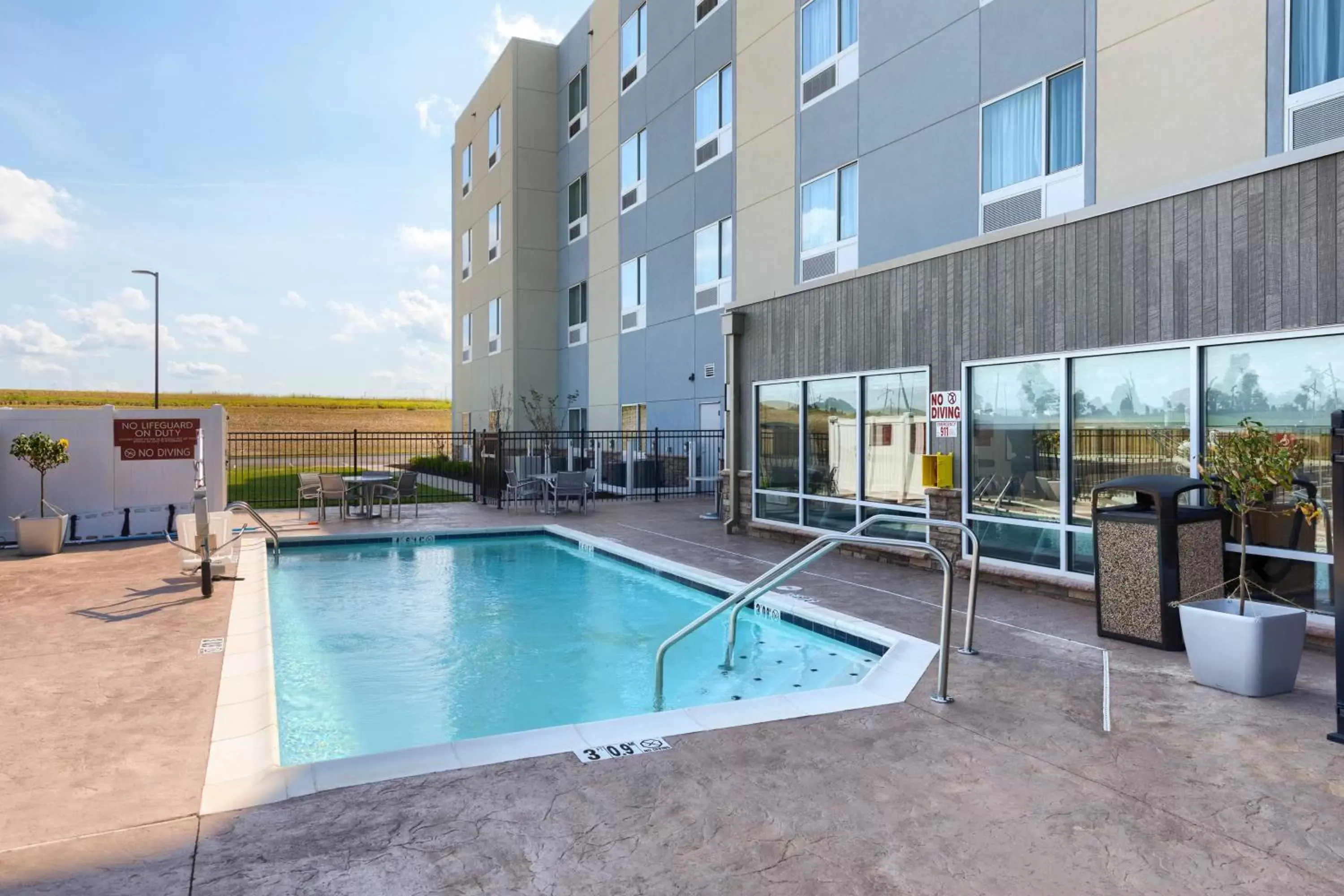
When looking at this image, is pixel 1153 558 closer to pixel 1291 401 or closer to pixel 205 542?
pixel 1291 401

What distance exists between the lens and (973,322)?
26.8 feet

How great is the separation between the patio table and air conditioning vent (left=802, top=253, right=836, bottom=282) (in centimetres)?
821

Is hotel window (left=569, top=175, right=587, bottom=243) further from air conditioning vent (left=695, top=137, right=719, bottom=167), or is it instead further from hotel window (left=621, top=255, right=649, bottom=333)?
air conditioning vent (left=695, top=137, right=719, bottom=167)

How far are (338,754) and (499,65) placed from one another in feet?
88.5

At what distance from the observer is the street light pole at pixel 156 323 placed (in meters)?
24.5

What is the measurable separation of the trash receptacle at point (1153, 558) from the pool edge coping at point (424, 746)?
143 cm

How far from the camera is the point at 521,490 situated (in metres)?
16.7

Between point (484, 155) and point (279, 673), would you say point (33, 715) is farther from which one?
point (484, 155)

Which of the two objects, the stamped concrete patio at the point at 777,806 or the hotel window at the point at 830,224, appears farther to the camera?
the hotel window at the point at 830,224

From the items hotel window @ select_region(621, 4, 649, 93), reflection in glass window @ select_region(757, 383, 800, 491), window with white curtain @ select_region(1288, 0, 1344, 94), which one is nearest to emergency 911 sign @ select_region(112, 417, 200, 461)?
reflection in glass window @ select_region(757, 383, 800, 491)

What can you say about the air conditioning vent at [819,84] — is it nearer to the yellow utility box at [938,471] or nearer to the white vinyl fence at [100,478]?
the yellow utility box at [938,471]

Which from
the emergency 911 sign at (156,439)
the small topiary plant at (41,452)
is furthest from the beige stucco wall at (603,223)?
the small topiary plant at (41,452)

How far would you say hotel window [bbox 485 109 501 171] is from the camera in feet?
90.8

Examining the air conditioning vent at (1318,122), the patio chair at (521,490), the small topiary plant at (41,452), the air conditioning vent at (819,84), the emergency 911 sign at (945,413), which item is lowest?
the patio chair at (521,490)
